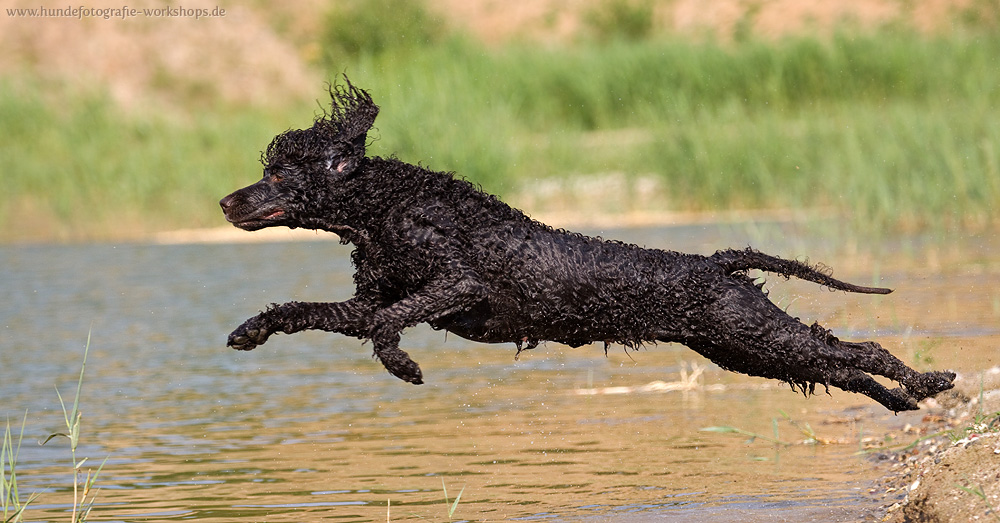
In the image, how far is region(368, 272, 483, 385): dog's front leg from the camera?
5.57 metres

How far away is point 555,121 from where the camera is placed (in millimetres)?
27109

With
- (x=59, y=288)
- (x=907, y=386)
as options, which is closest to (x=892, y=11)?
(x=59, y=288)

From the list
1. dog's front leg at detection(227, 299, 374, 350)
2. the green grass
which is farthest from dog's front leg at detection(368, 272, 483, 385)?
the green grass

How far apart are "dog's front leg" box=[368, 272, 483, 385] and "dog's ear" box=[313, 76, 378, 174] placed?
0.70 metres

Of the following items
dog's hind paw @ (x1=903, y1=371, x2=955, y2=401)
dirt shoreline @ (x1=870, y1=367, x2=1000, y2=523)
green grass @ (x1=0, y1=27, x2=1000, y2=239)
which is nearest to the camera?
dirt shoreline @ (x1=870, y1=367, x2=1000, y2=523)

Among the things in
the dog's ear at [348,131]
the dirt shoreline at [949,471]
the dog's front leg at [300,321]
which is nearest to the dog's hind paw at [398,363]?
the dog's front leg at [300,321]

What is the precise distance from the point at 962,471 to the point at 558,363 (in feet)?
18.0

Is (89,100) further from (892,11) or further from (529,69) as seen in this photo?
(892,11)

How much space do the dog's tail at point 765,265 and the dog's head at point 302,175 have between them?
1.72 m

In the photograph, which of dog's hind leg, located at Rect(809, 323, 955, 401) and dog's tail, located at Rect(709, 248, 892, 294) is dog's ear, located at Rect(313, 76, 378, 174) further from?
dog's hind leg, located at Rect(809, 323, 955, 401)

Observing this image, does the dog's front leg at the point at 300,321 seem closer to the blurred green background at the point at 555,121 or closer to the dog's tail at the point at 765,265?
the dog's tail at the point at 765,265

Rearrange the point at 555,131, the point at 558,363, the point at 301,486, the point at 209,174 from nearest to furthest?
the point at 301,486 < the point at 558,363 < the point at 209,174 < the point at 555,131

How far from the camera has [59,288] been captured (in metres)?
15.4

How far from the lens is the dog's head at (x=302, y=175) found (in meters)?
5.91
